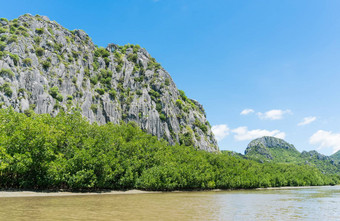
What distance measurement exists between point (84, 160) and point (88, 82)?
8512 centimetres

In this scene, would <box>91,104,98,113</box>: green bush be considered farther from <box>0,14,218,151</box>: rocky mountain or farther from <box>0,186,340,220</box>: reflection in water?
<box>0,186,340,220</box>: reflection in water

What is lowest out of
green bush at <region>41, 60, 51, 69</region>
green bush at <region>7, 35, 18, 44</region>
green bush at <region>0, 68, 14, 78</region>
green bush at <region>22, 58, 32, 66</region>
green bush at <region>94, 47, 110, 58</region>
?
green bush at <region>0, 68, 14, 78</region>

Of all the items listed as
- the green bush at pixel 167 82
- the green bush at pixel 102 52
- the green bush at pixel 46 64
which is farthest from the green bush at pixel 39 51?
the green bush at pixel 167 82

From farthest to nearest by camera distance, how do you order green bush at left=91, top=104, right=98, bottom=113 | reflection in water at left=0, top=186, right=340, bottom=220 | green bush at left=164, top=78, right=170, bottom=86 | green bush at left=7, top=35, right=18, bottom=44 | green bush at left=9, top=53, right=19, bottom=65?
green bush at left=164, top=78, right=170, bottom=86, green bush at left=91, top=104, right=98, bottom=113, green bush at left=7, top=35, right=18, bottom=44, green bush at left=9, top=53, right=19, bottom=65, reflection in water at left=0, top=186, right=340, bottom=220

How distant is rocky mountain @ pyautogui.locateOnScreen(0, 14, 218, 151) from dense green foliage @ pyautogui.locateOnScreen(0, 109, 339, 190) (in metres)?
40.3

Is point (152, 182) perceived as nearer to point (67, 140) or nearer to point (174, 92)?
point (67, 140)

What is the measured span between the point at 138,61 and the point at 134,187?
113 metres

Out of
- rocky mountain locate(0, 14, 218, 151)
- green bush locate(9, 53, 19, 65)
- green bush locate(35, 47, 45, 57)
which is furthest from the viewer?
green bush locate(35, 47, 45, 57)

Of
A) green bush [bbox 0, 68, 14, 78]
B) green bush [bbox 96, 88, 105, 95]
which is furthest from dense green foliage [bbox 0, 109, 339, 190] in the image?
green bush [bbox 96, 88, 105, 95]

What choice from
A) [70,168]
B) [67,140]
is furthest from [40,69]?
[70,168]

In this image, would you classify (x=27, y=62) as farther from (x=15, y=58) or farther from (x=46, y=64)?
(x=46, y=64)

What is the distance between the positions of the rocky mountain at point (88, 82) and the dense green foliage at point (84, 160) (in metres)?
40.3

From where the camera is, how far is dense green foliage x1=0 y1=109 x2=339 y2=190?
Result: 4253 cm

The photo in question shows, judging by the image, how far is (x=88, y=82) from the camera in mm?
126438
